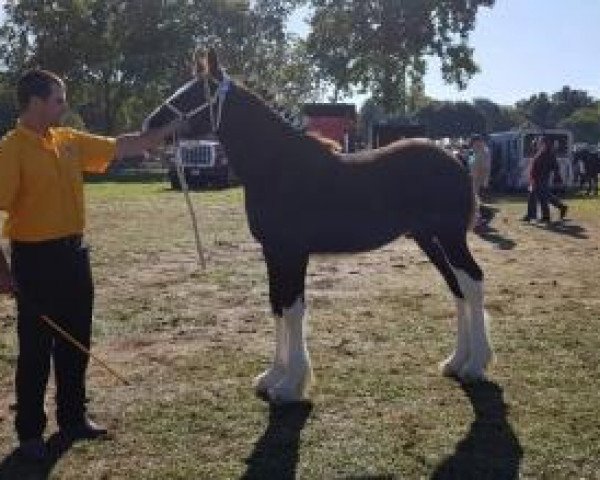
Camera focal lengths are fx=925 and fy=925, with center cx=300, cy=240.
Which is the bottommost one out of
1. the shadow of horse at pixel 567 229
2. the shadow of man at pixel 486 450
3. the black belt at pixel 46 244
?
the shadow of horse at pixel 567 229

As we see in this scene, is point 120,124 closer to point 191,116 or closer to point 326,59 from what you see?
point 326,59

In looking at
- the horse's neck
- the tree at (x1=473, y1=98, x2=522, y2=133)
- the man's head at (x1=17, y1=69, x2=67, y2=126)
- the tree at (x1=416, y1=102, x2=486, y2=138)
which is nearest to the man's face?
the man's head at (x1=17, y1=69, x2=67, y2=126)

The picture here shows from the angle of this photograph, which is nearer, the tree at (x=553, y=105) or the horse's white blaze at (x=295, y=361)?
the horse's white blaze at (x=295, y=361)

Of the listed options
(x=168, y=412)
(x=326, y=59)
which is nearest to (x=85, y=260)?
(x=168, y=412)

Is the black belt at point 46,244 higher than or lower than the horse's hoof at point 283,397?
higher

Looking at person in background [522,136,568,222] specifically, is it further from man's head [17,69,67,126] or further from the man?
man's head [17,69,67,126]

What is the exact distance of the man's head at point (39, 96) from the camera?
5.54 meters

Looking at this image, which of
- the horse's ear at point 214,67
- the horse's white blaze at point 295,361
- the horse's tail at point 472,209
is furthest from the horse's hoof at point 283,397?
the horse's ear at point 214,67

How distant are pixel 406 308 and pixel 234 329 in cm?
207

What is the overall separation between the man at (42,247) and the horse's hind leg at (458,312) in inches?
114

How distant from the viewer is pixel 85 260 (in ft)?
19.4

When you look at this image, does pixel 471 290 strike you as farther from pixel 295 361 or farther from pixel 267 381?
pixel 267 381

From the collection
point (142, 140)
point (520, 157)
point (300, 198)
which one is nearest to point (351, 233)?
point (300, 198)

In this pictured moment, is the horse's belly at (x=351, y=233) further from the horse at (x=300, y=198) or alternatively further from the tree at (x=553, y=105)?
the tree at (x=553, y=105)
